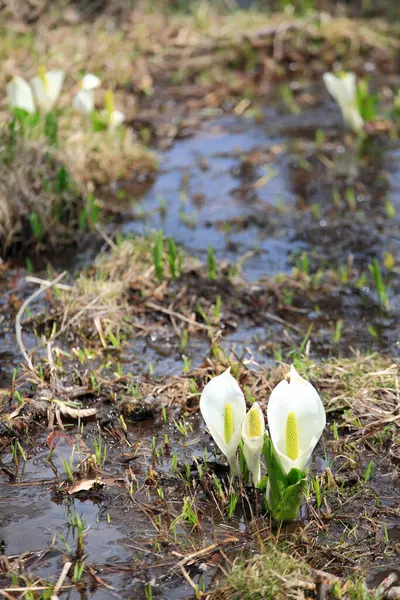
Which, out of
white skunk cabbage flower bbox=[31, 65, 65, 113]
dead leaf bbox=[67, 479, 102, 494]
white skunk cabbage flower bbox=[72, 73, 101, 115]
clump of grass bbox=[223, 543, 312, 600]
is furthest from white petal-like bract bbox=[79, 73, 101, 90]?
clump of grass bbox=[223, 543, 312, 600]

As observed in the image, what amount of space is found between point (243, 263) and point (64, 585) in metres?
2.31

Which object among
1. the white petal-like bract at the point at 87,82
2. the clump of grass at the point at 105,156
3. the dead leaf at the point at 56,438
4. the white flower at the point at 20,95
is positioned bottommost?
the clump of grass at the point at 105,156

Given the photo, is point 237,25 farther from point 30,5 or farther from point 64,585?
point 64,585

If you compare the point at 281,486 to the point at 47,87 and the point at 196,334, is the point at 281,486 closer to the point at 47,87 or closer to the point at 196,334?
the point at 196,334

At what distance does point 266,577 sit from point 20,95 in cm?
336

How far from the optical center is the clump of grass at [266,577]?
197cm

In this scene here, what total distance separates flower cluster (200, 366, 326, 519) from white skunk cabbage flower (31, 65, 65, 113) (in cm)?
297

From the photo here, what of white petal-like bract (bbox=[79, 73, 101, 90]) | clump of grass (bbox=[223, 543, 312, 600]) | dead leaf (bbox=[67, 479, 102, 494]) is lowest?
dead leaf (bbox=[67, 479, 102, 494])

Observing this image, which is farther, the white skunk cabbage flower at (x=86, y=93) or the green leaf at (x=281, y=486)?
the white skunk cabbage flower at (x=86, y=93)

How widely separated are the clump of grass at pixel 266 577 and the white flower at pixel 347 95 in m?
3.84

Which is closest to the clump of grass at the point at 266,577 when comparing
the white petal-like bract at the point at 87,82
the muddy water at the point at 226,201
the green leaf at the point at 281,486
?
the green leaf at the point at 281,486

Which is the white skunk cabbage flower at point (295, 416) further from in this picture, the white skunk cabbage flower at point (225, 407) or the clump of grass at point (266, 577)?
the clump of grass at point (266, 577)

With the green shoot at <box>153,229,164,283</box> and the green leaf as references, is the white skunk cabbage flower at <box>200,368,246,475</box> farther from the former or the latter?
the green shoot at <box>153,229,164,283</box>

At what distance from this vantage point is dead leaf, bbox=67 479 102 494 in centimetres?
241
